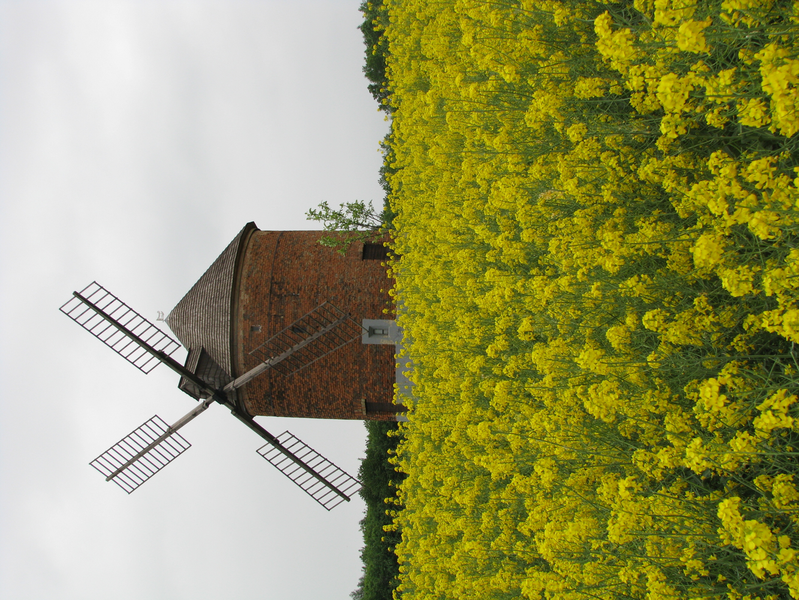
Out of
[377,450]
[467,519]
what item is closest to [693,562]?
[467,519]

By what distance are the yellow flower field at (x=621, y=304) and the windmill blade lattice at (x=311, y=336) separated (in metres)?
2.28

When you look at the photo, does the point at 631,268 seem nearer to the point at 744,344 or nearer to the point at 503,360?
the point at 744,344

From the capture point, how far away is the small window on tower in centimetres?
994

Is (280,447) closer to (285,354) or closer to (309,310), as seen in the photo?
(285,354)

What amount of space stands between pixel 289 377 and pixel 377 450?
12.8 metres

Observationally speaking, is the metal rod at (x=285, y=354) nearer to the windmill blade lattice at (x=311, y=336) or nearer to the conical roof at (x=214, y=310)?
the windmill blade lattice at (x=311, y=336)

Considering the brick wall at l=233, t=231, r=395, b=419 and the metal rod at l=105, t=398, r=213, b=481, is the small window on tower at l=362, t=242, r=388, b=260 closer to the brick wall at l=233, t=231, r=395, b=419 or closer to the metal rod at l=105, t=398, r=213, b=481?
the brick wall at l=233, t=231, r=395, b=419

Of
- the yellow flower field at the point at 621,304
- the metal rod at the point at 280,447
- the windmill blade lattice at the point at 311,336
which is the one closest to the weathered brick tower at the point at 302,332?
the windmill blade lattice at the point at 311,336

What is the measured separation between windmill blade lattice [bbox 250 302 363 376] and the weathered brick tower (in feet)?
0.06

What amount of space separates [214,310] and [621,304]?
7.40 metres

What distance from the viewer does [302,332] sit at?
9.23m

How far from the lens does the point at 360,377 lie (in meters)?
9.42

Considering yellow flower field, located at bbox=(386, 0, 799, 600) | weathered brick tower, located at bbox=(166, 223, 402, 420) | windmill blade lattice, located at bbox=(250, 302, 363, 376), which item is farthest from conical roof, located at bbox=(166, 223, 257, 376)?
yellow flower field, located at bbox=(386, 0, 799, 600)

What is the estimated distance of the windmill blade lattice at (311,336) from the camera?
9141 mm
